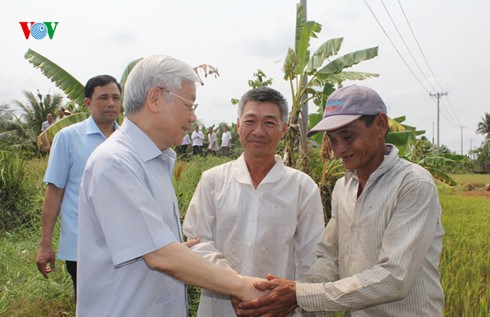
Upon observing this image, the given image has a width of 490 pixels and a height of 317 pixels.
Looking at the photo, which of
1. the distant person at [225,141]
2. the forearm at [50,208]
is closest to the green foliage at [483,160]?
the distant person at [225,141]

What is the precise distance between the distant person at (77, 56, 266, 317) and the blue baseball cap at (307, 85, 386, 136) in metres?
0.55

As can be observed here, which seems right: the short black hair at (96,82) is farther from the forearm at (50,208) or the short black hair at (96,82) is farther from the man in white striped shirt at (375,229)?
the man in white striped shirt at (375,229)

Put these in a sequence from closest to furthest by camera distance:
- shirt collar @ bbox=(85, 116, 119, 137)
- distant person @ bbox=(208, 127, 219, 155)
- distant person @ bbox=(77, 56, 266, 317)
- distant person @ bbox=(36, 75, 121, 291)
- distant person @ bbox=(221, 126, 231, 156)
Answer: distant person @ bbox=(77, 56, 266, 317) → distant person @ bbox=(36, 75, 121, 291) → shirt collar @ bbox=(85, 116, 119, 137) → distant person @ bbox=(221, 126, 231, 156) → distant person @ bbox=(208, 127, 219, 155)

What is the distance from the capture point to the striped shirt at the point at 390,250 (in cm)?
165

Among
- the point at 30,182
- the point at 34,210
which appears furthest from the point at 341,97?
the point at 30,182

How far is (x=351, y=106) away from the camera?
179 cm

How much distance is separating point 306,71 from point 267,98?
4.94 meters

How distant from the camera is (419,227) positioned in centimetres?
164

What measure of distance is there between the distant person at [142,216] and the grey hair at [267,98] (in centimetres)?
54

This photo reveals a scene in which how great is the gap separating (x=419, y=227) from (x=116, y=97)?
2.31 metres

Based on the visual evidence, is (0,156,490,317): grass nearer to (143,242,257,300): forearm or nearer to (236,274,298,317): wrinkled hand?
(236,274,298,317): wrinkled hand

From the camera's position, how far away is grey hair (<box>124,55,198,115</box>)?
1684 mm

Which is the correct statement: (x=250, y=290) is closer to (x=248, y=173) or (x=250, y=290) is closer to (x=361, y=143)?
(x=248, y=173)

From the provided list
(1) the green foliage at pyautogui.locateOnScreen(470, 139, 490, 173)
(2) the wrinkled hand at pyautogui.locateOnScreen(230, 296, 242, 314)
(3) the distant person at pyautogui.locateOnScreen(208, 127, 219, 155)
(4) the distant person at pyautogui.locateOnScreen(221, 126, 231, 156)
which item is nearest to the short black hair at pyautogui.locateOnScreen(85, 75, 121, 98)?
(2) the wrinkled hand at pyautogui.locateOnScreen(230, 296, 242, 314)
